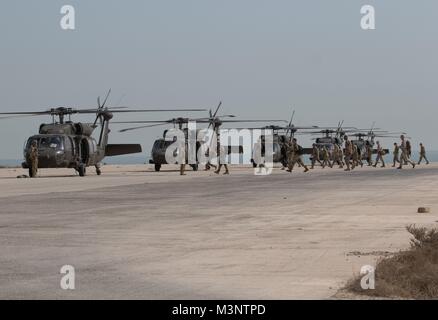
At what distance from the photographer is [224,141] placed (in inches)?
2340

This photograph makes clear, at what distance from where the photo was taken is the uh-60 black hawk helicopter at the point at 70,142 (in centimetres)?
4081

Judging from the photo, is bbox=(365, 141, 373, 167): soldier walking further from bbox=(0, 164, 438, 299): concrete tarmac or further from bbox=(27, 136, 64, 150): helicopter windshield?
bbox=(0, 164, 438, 299): concrete tarmac

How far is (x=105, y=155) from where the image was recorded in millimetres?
47438

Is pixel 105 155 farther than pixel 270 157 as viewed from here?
No

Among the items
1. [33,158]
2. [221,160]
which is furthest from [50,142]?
[221,160]

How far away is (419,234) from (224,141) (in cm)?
4961

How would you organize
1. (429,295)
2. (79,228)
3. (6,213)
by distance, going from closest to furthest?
(429,295), (79,228), (6,213)

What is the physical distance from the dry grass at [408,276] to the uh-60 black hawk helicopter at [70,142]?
32135 mm

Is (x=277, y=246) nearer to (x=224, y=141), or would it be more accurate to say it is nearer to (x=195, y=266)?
(x=195, y=266)

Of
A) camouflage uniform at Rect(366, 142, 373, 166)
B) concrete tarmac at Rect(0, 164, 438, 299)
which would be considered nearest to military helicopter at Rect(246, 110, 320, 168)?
Answer: camouflage uniform at Rect(366, 142, 373, 166)

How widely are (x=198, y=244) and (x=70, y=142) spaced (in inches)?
1230

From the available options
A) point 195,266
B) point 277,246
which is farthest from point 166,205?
point 195,266

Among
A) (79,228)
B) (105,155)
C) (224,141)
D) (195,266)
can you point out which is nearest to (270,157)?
(224,141)
